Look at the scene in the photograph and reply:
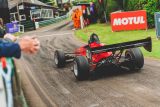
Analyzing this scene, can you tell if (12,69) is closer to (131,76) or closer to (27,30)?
(131,76)

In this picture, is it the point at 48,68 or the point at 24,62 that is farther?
the point at 24,62

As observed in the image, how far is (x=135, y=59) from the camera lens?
1097cm

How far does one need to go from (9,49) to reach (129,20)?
22156 mm

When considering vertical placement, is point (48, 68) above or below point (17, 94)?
below

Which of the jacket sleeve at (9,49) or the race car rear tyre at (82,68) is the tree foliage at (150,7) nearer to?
the race car rear tyre at (82,68)

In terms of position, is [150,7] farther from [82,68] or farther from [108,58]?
[82,68]

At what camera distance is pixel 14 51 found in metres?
2.45

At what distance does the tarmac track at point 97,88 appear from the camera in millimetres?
8062

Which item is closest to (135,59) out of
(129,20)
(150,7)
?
(129,20)

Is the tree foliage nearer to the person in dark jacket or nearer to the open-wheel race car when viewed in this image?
the open-wheel race car

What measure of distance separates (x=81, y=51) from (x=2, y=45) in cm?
989

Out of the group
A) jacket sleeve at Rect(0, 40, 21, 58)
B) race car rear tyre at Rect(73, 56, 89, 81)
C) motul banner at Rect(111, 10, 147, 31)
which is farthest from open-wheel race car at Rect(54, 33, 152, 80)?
motul banner at Rect(111, 10, 147, 31)

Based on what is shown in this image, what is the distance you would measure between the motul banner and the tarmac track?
1101 centimetres

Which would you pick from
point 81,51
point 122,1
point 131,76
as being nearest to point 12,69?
point 131,76
